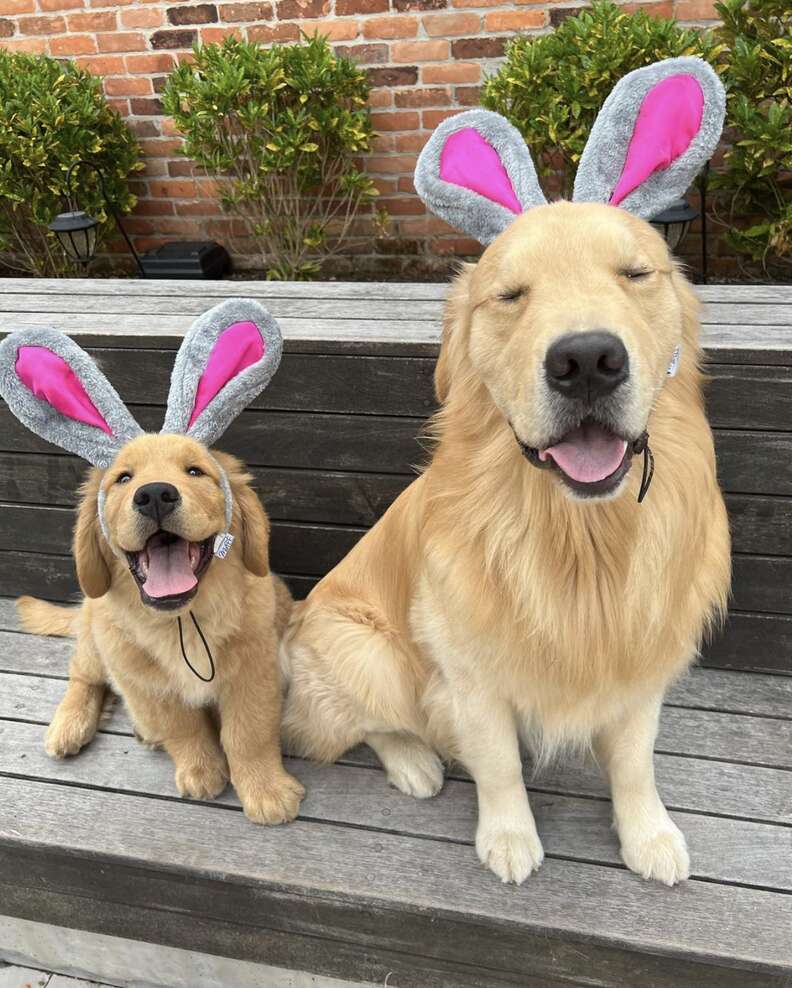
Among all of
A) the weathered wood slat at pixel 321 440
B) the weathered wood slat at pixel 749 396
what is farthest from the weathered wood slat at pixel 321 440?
the weathered wood slat at pixel 749 396

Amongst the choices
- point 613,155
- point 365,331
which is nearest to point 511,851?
point 365,331

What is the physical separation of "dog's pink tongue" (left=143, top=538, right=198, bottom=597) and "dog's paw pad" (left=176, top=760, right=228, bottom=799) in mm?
555

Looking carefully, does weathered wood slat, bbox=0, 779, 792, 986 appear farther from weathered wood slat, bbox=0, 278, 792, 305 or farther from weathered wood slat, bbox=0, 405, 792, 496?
weathered wood slat, bbox=0, 278, 792, 305

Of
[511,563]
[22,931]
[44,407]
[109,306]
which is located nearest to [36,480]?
[109,306]

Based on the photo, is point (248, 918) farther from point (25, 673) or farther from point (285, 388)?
point (285, 388)

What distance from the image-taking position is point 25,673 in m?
2.21

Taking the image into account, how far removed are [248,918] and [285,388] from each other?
1276 millimetres

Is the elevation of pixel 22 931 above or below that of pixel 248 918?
below

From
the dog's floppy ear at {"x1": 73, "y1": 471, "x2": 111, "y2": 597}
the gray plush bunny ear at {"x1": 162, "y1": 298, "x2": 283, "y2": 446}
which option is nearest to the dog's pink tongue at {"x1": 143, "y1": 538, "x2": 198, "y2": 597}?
the dog's floppy ear at {"x1": 73, "y1": 471, "x2": 111, "y2": 597}

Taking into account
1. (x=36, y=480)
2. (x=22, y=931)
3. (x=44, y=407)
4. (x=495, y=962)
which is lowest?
(x=22, y=931)

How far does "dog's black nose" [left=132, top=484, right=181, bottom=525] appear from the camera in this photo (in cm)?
137

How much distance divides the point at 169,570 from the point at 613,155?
114cm

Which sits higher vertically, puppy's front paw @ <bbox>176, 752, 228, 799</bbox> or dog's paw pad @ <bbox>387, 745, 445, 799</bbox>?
puppy's front paw @ <bbox>176, 752, 228, 799</bbox>

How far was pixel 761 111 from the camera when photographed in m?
2.79
